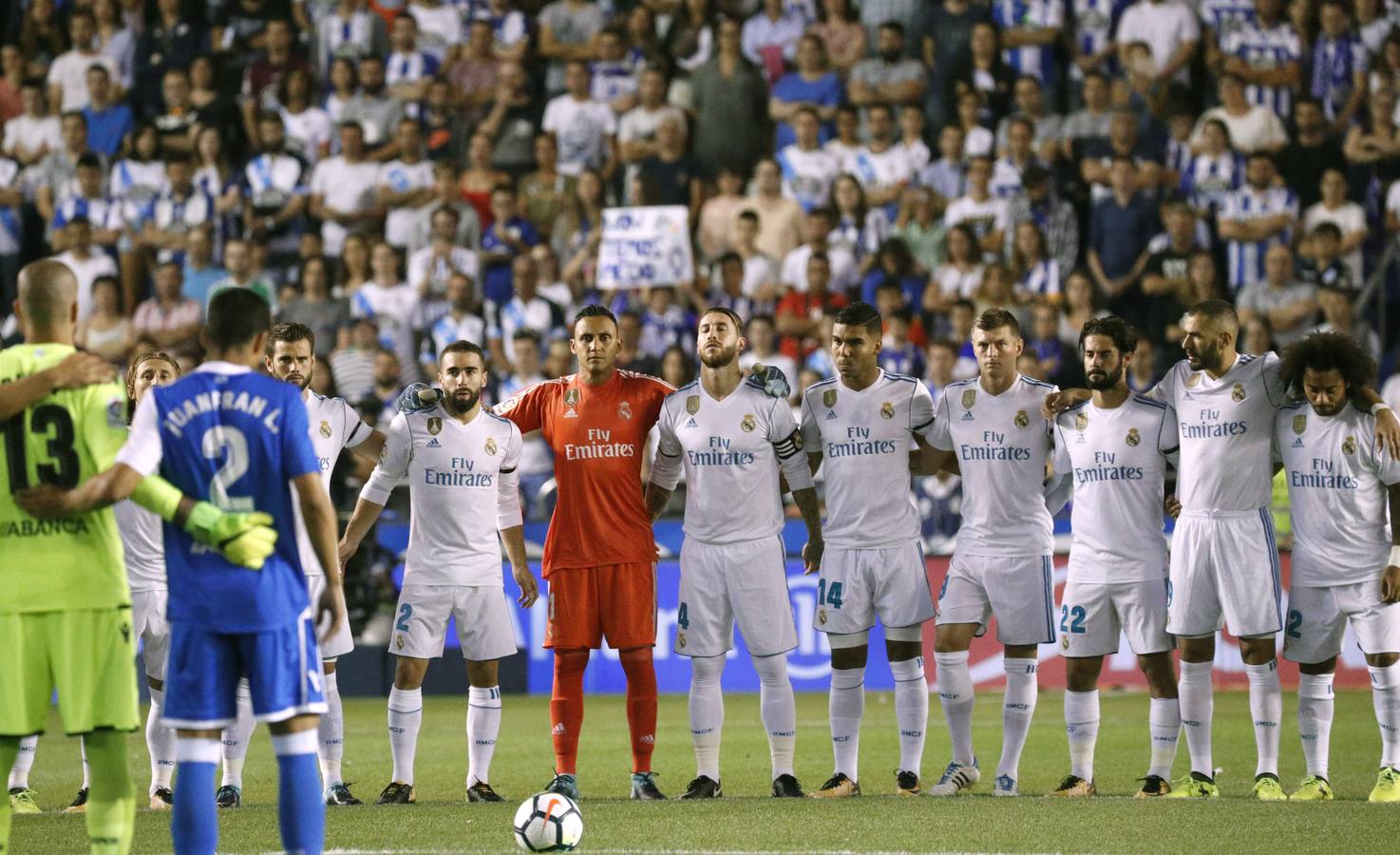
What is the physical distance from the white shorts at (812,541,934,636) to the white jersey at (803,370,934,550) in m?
0.08

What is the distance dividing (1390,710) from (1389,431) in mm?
1525

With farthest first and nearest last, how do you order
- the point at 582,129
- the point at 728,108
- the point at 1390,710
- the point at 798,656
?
1. the point at 582,129
2. the point at 728,108
3. the point at 798,656
4. the point at 1390,710

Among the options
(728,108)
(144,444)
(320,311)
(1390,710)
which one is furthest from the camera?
(728,108)

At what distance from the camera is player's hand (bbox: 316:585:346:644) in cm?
681

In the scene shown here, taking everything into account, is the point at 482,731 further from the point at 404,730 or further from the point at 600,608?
the point at 600,608

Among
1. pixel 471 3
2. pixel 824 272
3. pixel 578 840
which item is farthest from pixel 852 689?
pixel 471 3

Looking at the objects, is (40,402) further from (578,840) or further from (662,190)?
(662,190)

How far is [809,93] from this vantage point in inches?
819

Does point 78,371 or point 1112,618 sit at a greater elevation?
point 78,371

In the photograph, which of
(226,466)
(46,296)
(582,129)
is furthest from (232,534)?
(582,129)

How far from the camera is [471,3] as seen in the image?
22.8 metres

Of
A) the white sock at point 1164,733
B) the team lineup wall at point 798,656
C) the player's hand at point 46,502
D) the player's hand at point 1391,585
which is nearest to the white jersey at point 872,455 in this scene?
the white sock at point 1164,733

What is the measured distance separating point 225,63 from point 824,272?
9117 millimetres

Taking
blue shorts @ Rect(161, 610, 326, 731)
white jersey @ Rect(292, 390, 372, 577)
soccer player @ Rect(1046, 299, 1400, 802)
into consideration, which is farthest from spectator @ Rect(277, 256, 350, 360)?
blue shorts @ Rect(161, 610, 326, 731)
